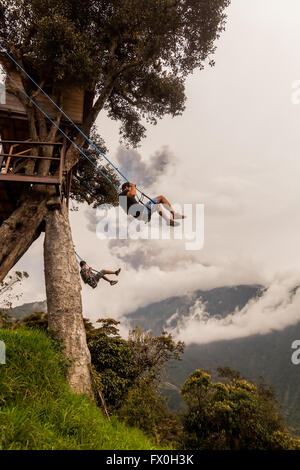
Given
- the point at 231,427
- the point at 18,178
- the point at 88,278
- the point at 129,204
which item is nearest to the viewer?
the point at 18,178

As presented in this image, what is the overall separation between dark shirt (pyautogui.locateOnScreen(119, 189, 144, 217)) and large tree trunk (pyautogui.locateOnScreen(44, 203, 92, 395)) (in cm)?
239

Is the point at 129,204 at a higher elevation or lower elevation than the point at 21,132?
lower

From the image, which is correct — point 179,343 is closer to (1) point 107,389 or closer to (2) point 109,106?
(1) point 107,389

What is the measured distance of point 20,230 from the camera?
979cm

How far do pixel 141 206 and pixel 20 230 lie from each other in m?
4.62

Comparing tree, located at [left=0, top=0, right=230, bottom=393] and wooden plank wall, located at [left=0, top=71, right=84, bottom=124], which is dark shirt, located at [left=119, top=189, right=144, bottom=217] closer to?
tree, located at [left=0, top=0, right=230, bottom=393]

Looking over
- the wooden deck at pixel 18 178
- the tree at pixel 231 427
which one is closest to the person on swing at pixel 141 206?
the wooden deck at pixel 18 178

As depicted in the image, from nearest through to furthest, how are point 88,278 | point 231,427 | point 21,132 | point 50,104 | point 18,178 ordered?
point 18,178
point 231,427
point 88,278
point 50,104
point 21,132

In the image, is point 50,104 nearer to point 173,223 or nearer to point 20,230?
point 20,230

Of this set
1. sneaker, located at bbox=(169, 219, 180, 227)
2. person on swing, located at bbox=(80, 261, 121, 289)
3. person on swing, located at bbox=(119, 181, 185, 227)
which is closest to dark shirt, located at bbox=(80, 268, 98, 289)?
person on swing, located at bbox=(80, 261, 121, 289)

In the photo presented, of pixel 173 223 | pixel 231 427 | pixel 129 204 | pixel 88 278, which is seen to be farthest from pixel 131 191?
pixel 231 427

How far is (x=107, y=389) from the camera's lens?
9102mm

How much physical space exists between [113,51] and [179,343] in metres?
18.7

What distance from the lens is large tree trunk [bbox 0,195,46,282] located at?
9.12 m
